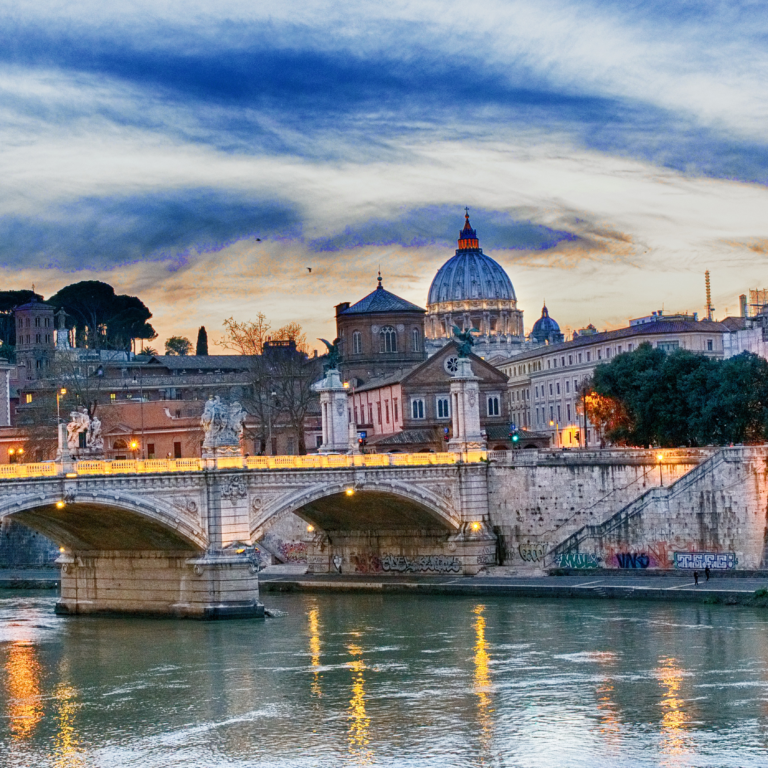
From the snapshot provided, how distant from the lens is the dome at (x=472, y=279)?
162 metres

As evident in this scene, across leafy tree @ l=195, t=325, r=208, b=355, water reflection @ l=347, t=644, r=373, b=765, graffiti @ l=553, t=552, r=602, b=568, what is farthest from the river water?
leafy tree @ l=195, t=325, r=208, b=355

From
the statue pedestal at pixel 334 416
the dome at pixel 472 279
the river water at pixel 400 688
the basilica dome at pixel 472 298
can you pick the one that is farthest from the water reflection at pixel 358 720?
the dome at pixel 472 279

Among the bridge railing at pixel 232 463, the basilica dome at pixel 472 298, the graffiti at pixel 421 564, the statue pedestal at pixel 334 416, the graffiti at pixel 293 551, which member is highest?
the basilica dome at pixel 472 298

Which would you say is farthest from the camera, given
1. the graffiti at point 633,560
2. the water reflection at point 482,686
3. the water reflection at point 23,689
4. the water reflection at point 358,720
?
the graffiti at point 633,560

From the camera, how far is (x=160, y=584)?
170ft

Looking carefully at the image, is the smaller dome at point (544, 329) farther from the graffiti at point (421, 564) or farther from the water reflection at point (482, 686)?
the water reflection at point (482, 686)

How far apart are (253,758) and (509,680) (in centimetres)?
839

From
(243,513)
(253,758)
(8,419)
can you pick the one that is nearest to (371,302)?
(8,419)

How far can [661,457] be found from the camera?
56.9 metres

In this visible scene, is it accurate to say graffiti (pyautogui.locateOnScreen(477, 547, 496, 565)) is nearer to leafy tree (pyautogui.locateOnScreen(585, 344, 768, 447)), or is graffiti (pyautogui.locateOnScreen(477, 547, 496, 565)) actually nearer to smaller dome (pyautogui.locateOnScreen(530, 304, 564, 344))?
leafy tree (pyautogui.locateOnScreen(585, 344, 768, 447))

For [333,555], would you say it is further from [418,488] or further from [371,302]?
[371,302]

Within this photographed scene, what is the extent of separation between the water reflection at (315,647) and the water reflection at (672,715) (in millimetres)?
7581

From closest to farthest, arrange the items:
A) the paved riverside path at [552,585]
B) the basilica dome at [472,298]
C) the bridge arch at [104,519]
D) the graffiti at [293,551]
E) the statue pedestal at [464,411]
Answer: the bridge arch at [104,519], the paved riverside path at [552,585], the statue pedestal at [464,411], the graffiti at [293,551], the basilica dome at [472,298]

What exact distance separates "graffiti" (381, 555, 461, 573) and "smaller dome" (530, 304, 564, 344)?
96.9 metres
